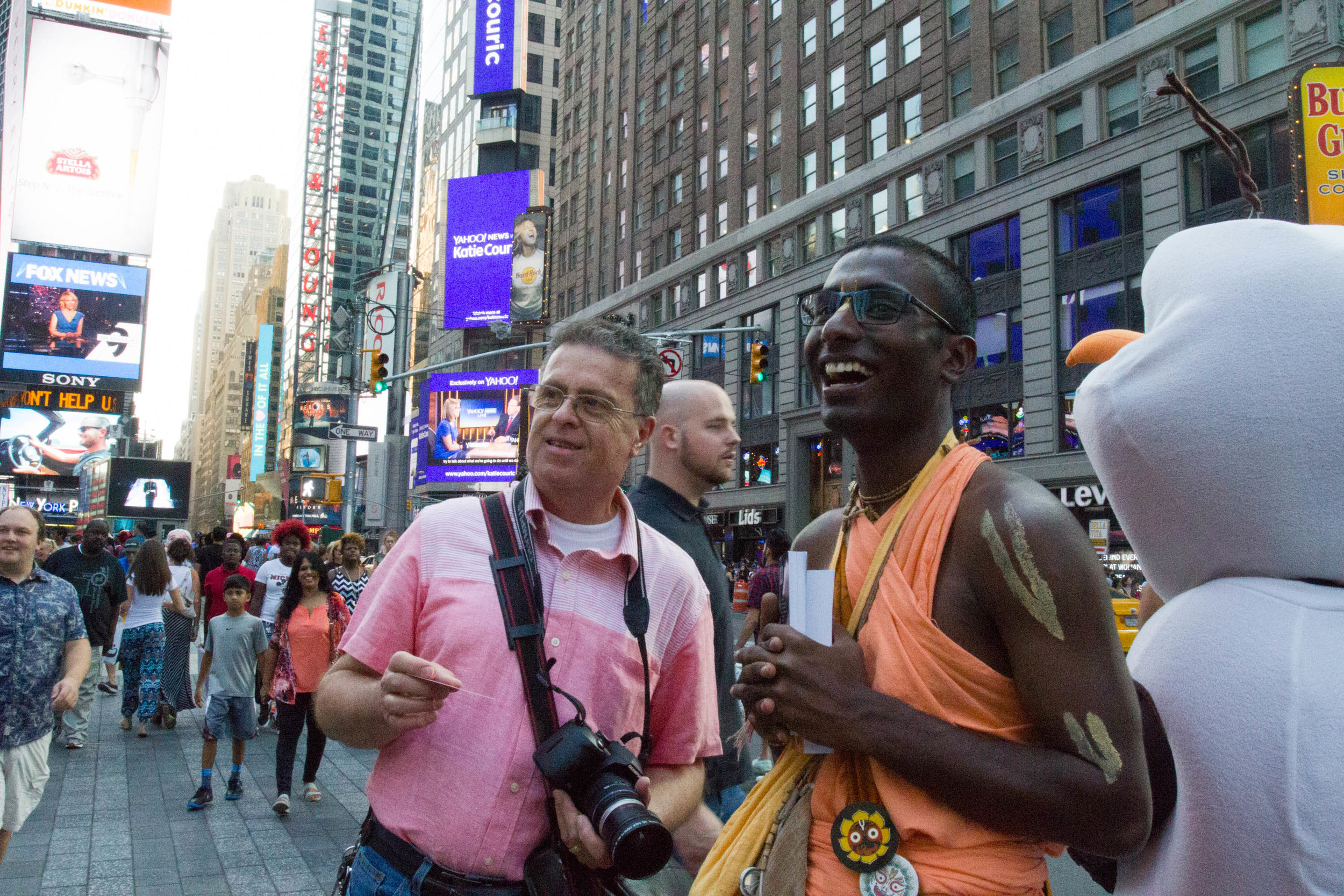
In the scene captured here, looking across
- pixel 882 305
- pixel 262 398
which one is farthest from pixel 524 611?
pixel 262 398

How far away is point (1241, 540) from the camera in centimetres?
178

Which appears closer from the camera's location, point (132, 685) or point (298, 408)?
point (132, 685)

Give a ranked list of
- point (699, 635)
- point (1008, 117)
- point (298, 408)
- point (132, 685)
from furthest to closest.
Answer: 1. point (298, 408)
2. point (1008, 117)
3. point (132, 685)
4. point (699, 635)

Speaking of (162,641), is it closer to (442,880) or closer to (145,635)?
(145,635)

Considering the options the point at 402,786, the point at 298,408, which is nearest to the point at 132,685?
the point at 402,786

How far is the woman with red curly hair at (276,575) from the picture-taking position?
10.7 m

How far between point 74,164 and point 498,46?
105ft

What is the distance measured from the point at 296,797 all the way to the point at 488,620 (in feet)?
22.9

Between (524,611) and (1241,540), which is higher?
(1241,540)

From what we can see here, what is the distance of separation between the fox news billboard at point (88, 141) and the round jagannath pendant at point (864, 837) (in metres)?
43.4

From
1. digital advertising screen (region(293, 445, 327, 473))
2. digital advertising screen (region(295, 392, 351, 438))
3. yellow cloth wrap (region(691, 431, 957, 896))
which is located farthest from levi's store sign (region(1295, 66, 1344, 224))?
digital advertising screen (region(293, 445, 327, 473))

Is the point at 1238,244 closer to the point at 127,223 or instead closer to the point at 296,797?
the point at 296,797

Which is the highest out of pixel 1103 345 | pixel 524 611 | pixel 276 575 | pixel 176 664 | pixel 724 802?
pixel 1103 345

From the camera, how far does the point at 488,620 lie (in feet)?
7.68
